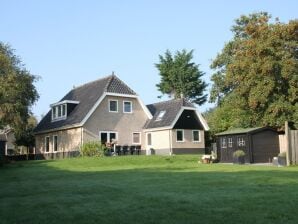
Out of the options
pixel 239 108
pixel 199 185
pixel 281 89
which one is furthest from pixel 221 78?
pixel 199 185

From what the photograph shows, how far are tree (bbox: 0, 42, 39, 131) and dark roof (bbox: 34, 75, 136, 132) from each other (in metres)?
4.85

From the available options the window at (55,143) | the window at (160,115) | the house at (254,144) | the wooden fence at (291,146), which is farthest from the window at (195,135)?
the wooden fence at (291,146)

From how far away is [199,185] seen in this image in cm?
1143

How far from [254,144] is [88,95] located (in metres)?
17.9

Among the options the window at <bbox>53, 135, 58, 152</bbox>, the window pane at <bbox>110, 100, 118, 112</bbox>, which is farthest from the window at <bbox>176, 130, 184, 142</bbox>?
the window at <bbox>53, 135, 58, 152</bbox>

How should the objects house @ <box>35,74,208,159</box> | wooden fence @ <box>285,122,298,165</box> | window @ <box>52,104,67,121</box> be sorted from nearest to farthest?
wooden fence @ <box>285,122,298,165</box> < house @ <box>35,74,208,159</box> < window @ <box>52,104,67,121</box>

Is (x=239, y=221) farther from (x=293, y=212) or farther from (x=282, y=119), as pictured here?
(x=282, y=119)

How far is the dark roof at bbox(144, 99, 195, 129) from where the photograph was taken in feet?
130

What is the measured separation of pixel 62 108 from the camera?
41.2 m

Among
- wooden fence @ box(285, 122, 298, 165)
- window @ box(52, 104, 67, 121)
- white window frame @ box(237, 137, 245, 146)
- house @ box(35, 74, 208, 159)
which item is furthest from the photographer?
window @ box(52, 104, 67, 121)

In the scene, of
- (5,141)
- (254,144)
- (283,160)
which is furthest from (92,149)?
(283,160)

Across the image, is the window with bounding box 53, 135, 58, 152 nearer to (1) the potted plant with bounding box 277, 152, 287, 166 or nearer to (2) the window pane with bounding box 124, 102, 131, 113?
(2) the window pane with bounding box 124, 102, 131, 113

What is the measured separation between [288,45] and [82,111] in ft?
57.9

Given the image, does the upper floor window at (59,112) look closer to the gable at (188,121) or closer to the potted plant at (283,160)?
the gable at (188,121)
